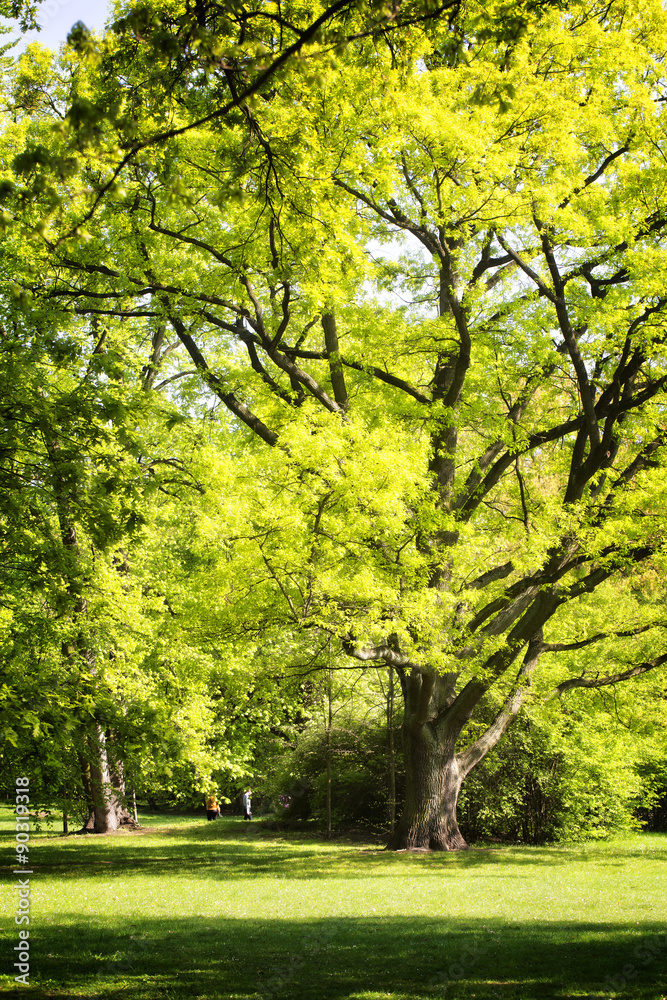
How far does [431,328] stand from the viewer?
43.9 feet

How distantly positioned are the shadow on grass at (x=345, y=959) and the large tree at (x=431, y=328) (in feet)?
13.0

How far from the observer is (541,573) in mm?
13852

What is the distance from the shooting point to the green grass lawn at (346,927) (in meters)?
5.61

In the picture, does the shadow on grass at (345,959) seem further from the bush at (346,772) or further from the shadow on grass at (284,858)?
the bush at (346,772)

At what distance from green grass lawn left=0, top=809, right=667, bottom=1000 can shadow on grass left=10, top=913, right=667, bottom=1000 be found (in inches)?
0.8

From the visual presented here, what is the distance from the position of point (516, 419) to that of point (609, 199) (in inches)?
164

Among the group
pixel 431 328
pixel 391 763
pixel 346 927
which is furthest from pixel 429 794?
pixel 431 328

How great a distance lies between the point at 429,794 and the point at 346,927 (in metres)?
7.04

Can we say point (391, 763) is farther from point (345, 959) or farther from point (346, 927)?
point (345, 959)

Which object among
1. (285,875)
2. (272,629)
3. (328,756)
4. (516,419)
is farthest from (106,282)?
(328,756)

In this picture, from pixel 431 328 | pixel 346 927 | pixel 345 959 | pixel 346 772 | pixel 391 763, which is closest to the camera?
pixel 345 959

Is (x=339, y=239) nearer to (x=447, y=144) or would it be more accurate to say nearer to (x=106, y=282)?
(x=447, y=144)

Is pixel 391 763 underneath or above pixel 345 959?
above

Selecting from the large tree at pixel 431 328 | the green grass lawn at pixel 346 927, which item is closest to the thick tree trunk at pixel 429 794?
the large tree at pixel 431 328
